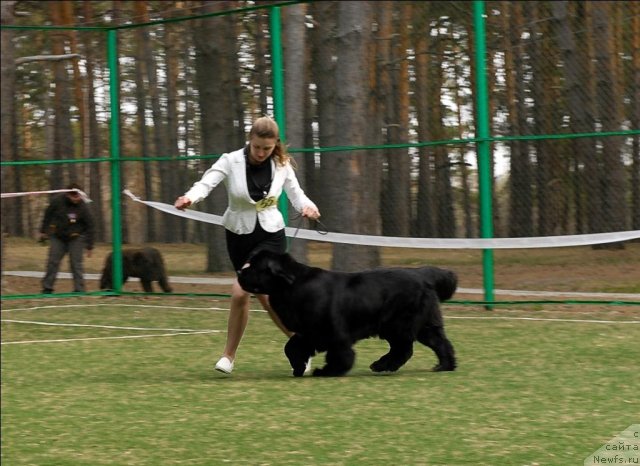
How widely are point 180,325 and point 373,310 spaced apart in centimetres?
413

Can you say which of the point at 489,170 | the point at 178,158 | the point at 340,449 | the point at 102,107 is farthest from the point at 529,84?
the point at 340,449

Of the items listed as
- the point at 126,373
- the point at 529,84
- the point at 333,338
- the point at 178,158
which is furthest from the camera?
the point at 178,158

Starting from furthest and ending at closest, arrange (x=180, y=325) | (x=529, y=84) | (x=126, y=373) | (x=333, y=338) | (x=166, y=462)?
1. (x=529, y=84)
2. (x=180, y=325)
3. (x=126, y=373)
4. (x=333, y=338)
5. (x=166, y=462)

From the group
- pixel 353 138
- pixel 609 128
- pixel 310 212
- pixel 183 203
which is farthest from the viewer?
pixel 353 138

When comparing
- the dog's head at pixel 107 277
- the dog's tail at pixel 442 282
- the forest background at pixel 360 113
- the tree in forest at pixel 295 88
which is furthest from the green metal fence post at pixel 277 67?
the dog's tail at pixel 442 282

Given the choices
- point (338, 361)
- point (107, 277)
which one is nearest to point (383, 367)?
point (338, 361)

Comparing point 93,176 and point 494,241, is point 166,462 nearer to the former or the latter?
point 494,241

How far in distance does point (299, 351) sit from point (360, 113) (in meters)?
6.17

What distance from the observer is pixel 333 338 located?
291 inches

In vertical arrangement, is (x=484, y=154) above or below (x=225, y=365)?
above

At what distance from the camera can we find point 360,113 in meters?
13.3

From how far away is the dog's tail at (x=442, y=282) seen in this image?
25.3ft

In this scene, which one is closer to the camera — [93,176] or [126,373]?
[126,373]

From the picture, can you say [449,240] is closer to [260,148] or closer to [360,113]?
[360,113]
